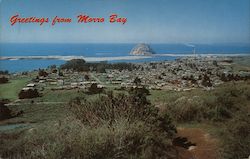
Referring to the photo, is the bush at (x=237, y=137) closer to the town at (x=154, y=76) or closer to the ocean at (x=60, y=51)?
the town at (x=154, y=76)

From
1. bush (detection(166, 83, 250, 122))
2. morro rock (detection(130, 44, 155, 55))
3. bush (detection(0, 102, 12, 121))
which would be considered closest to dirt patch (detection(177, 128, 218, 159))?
bush (detection(166, 83, 250, 122))

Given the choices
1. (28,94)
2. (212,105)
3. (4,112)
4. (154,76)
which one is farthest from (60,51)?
(212,105)

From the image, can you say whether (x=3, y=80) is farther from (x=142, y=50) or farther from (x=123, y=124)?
(x=142, y=50)

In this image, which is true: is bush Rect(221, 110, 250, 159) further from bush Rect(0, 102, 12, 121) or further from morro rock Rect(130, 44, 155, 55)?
bush Rect(0, 102, 12, 121)

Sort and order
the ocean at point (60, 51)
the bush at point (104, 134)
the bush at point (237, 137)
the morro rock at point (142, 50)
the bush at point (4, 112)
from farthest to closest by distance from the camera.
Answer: the morro rock at point (142, 50)
the ocean at point (60, 51)
the bush at point (4, 112)
the bush at point (237, 137)
the bush at point (104, 134)

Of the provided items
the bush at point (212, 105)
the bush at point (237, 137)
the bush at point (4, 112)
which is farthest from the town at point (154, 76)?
the bush at point (237, 137)

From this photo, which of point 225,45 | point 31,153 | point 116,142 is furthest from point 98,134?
point 225,45
